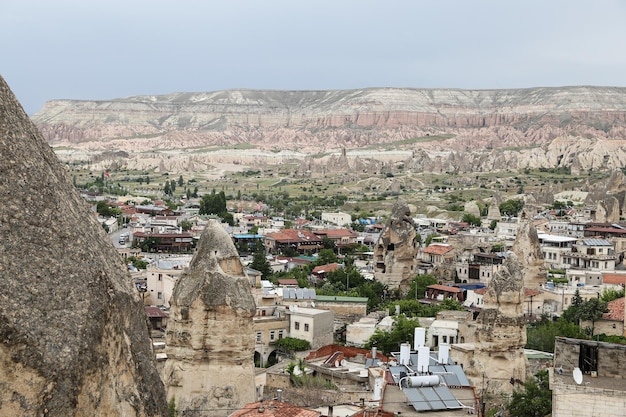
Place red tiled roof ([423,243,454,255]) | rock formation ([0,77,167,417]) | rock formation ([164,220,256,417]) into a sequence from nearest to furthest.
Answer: rock formation ([0,77,167,417]) < rock formation ([164,220,256,417]) < red tiled roof ([423,243,454,255])

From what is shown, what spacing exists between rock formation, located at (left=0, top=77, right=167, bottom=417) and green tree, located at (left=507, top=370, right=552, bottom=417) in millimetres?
17390

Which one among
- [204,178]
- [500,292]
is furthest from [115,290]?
[204,178]

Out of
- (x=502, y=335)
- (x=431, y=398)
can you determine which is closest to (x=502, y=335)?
(x=502, y=335)

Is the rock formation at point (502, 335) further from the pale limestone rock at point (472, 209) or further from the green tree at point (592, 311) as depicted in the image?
the pale limestone rock at point (472, 209)

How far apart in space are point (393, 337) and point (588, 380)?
1959 centimetres

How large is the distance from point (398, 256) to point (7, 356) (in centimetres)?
4747

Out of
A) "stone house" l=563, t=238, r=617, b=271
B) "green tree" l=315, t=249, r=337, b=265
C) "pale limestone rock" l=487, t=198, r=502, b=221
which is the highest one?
"stone house" l=563, t=238, r=617, b=271

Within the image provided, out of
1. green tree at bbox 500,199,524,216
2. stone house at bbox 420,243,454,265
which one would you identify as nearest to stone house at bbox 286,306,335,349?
stone house at bbox 420,243,454,265

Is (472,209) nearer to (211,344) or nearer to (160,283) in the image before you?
(160,283)

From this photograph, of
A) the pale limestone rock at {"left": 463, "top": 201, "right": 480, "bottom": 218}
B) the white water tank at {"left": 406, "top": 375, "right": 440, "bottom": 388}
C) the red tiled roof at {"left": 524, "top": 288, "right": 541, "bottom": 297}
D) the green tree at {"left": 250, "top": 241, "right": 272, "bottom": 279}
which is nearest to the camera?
the white water tank at {"left": 406, "top": 375, "right": 440, "bottom": 388}

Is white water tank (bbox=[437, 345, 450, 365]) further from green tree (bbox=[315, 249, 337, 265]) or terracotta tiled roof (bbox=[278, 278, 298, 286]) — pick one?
green tree (bbox=[315, 249, 337, 265])

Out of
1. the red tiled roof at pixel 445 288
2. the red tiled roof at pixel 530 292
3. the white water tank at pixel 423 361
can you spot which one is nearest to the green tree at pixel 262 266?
the red tiled roof at pixel 445 288

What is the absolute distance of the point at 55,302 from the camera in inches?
208

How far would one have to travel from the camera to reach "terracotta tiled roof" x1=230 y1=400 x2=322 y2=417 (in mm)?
15477
